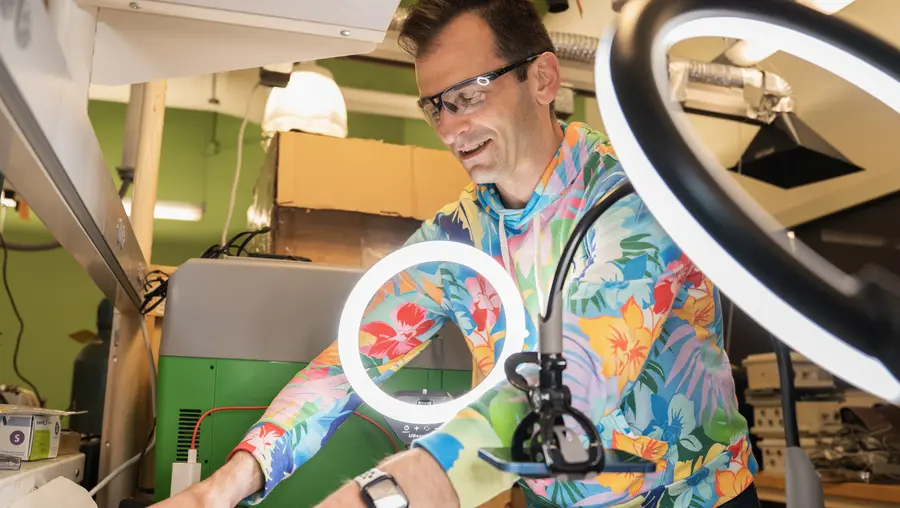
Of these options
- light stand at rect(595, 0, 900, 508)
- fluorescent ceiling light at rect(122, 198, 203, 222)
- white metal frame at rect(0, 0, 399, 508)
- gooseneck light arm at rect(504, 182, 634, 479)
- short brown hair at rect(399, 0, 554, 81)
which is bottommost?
gooseneck light arm at rect(504, 182, 634, 479)

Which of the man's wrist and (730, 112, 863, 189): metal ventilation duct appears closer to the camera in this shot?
the man's wrist

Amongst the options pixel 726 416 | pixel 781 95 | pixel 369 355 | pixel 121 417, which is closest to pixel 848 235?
pixel 781 95

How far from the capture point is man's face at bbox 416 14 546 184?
115 centimetres

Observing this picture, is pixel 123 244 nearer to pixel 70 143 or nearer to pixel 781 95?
pixel 70 143

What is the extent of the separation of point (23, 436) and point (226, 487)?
350mm

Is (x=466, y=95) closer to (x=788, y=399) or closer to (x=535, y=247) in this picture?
(x=535, y=247)

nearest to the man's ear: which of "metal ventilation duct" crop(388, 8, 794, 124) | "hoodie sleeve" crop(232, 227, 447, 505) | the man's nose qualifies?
the man's nose

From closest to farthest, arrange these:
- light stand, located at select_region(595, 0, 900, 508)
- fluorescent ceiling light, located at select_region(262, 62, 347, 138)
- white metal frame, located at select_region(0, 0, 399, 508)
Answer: light stand, located at select_region(595, 0, 900, 508)
white metal frame, located at select_region(0, 0, 399, 508)
fluorescent ceiling light, located at select_region(262, 62, 347, 138)

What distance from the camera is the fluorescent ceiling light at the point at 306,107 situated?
8.14ft

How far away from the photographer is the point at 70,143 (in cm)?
70

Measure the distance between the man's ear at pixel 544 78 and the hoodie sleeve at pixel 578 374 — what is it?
443mm

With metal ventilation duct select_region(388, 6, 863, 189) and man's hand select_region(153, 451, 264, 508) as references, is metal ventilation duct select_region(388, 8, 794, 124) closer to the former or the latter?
metal ventilation duct select_region(388, 6, 863, 189)

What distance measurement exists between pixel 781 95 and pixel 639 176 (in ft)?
9.91

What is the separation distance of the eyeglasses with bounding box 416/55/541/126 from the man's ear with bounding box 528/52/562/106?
0.26 feet
